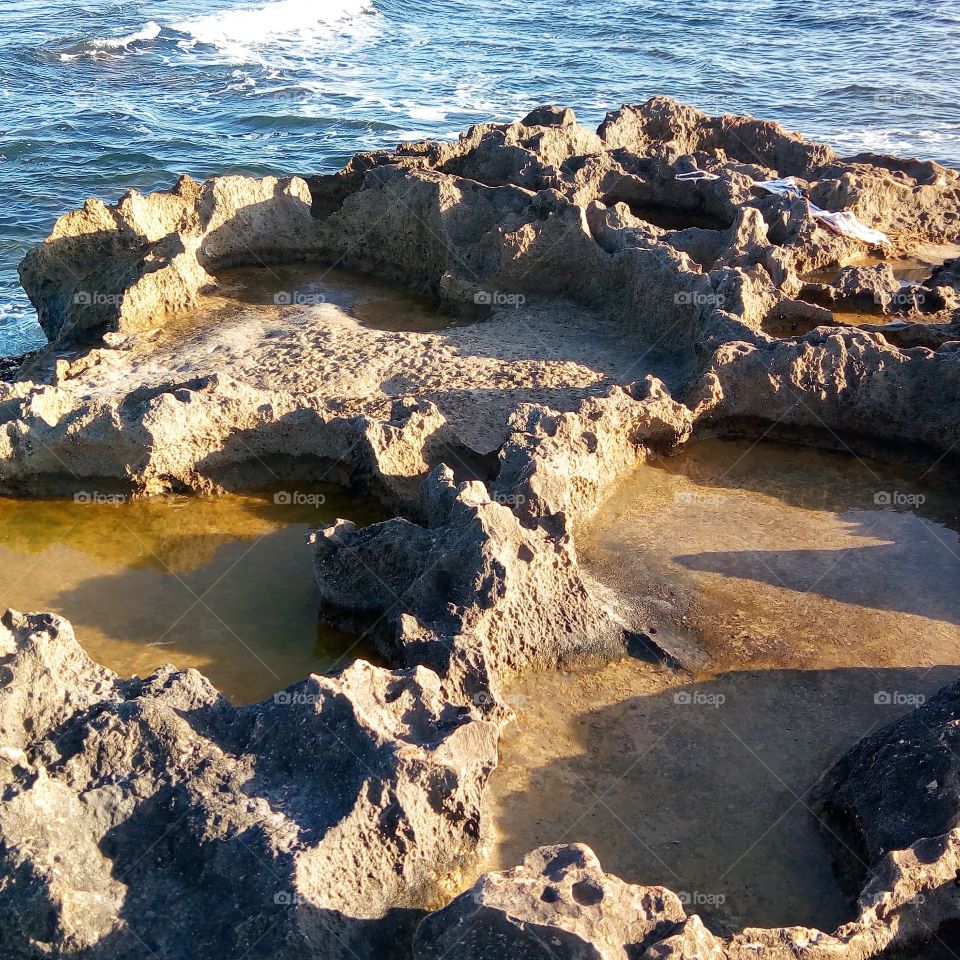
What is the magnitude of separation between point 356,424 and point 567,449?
174 centimetres

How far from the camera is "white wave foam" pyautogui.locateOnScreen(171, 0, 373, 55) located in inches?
1179

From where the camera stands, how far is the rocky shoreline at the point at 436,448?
15.5 feet

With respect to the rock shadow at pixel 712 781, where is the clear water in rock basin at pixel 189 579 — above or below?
below

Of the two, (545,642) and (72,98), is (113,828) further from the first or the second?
(72,98)

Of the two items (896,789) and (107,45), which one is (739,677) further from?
(107,45)

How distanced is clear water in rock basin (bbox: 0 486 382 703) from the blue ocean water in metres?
6.75

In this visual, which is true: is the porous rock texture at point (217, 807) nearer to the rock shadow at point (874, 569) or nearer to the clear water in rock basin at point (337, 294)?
the rock shadow at point (874, 569)

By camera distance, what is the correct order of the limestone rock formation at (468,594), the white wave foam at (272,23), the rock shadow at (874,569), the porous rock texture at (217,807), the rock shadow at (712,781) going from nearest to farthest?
the porous rock texture at (217,807) → the rock shadow at (712,781) → the limestone rock formation at (468,594) → the rock shadow at (874,569) → the white wave foam at (272,23)

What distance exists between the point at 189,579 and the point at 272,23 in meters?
27.9

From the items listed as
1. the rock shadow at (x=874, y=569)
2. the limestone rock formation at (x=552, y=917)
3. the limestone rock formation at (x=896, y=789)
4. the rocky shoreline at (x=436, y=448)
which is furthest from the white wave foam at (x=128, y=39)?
the limestone rock formation at (x=552, y=917)

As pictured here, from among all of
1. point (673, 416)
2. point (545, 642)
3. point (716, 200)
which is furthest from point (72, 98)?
point (545, 642)

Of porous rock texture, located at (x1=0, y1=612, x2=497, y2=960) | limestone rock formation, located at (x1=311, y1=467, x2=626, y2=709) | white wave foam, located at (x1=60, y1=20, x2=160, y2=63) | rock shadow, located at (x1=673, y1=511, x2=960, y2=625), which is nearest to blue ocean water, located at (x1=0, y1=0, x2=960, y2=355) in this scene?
white wave foam, located at (x1=60, y1=20, x2=160, y2=63)

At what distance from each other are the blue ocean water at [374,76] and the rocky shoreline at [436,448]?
5403 mm

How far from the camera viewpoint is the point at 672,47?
2953cm
